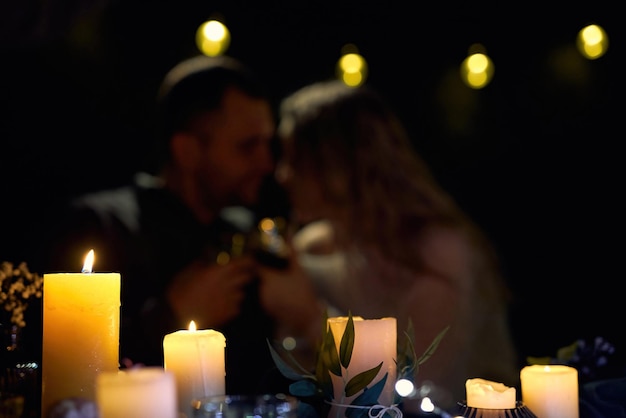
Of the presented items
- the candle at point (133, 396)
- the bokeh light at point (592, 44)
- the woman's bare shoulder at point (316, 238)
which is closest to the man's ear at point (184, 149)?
the woman's bare shoulder at point (316, 238)

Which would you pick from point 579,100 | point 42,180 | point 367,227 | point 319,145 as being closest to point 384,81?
point 319,145

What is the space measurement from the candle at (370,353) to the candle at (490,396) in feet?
0.26

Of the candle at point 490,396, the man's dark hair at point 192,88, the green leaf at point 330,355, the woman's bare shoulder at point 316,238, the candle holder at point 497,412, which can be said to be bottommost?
the candle holder at point 497,412

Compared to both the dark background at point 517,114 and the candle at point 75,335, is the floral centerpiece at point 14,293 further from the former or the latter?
the dark background at point 517,114

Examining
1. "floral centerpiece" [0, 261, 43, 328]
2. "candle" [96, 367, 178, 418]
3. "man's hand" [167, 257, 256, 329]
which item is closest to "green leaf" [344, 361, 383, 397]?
"candle" [96, 367, 178, 418]

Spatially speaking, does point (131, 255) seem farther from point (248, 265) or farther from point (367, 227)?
point (367, 227)

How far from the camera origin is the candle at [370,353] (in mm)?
699

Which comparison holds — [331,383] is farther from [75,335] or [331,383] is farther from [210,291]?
[210,291]

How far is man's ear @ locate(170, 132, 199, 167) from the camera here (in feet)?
7.23

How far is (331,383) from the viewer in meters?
Answer: 0.71

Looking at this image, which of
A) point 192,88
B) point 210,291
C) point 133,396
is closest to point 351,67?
point 192,88

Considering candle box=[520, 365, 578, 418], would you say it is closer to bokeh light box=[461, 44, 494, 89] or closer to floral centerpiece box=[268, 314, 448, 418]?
floral centerpiece box=[268, 314, 448, 418]

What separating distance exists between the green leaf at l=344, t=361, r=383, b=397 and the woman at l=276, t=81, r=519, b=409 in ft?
5.27

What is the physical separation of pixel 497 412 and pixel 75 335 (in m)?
0.39
